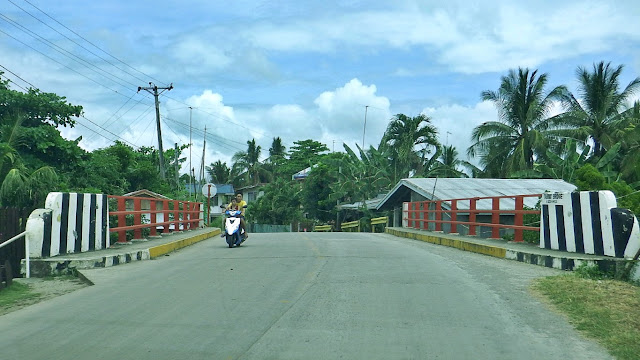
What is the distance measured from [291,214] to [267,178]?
3109cm

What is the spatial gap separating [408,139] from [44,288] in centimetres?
3704

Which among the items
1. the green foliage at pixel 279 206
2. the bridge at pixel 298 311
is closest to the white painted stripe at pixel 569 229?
the bridge at pixel 298 311

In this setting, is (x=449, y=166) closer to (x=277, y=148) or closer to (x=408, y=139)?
(x=408, y=139)

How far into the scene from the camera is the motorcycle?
17203 millimetres

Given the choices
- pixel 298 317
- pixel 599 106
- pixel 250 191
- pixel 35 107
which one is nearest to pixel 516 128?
pixel 599 106

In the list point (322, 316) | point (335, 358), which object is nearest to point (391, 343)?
point (335, 358)

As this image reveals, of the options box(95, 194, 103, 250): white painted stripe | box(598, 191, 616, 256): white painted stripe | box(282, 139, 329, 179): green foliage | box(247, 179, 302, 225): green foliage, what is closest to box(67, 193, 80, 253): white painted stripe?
box(95, 194, 103, 250): white painted stripe

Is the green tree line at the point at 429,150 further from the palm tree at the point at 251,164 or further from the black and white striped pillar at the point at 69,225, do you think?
the palm tree at the point at 251,164

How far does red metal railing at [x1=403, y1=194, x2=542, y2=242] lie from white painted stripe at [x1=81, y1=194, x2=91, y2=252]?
8823 millimetres

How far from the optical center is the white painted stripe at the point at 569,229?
11.7m

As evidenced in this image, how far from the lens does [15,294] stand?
918cm

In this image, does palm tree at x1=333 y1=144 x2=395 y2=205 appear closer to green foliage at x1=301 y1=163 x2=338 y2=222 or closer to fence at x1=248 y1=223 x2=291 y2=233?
green foliage at x1=301 y1=163 x2=338 y2=222

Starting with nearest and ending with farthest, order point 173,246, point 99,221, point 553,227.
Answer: point 553,227
point 99,221
point 173,246

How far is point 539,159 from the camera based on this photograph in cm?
4428
